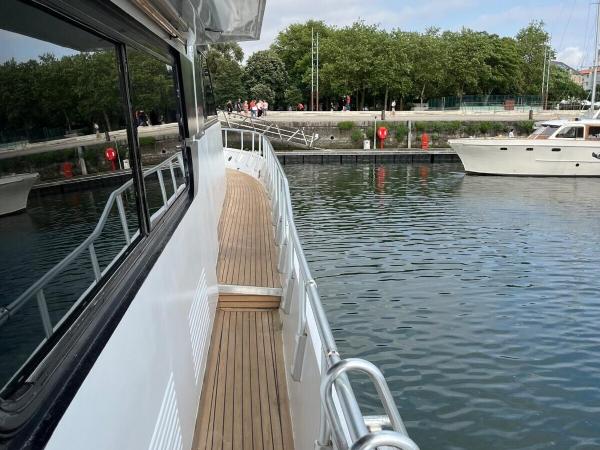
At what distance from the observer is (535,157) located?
24.1 meters

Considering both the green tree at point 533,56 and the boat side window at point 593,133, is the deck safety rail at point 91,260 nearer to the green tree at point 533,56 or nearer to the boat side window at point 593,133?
the boat side window at point 593,133

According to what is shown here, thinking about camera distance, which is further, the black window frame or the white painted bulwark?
the white painted bulwark

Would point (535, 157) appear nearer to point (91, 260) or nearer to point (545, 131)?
point (545, 131)

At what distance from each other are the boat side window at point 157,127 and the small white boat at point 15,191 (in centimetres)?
109

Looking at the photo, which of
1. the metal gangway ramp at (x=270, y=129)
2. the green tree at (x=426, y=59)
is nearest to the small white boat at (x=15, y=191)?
the metal gangway ramp at (x=270, y=129)

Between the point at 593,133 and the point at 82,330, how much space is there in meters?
27.6

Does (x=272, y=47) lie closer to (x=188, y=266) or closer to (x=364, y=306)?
(x=364, y=306)

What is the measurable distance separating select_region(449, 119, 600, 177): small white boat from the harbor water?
8441 millimetres

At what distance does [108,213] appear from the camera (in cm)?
180

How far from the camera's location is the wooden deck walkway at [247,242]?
17.6 feet

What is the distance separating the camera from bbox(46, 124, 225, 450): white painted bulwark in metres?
1.33

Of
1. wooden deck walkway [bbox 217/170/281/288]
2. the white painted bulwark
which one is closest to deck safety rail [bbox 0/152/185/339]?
the white painted bulwark

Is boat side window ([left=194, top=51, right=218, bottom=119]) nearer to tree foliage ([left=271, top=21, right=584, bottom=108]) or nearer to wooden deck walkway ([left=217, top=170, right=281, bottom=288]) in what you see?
wooden deck walkway ([left=217, top=170, right=281, bottom=288])

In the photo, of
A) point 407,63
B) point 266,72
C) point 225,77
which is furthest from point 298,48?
point 407,63
